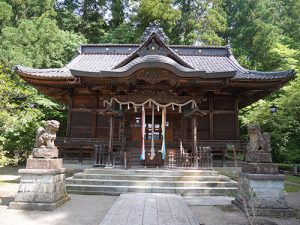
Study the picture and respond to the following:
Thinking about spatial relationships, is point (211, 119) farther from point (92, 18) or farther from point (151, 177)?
point (92, 18)

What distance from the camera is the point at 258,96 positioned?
14.1 meters

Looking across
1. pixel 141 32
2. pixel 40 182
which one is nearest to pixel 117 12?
pixel 141 32

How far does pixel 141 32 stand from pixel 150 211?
2266cm

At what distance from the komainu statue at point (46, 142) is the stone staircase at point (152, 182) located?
8.25 feet

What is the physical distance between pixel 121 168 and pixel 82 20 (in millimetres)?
24562

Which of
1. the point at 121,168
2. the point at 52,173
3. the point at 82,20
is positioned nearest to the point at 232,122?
the point at 121,168

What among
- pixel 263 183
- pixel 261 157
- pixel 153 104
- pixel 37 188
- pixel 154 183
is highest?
pixel 153 104

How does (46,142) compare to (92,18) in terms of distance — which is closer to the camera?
(46,142)

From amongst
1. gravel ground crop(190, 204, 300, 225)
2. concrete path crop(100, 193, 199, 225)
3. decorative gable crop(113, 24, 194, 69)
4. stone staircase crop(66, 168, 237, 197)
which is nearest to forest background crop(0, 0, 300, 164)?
stone staircase crop(66, 168, 237, 197)

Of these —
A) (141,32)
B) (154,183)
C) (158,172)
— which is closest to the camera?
(154,183)

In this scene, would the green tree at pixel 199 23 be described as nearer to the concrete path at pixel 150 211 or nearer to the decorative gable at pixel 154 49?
the decorative gable at pixel 154 49

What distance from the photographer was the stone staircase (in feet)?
28.2

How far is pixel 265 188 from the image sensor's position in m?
6.23

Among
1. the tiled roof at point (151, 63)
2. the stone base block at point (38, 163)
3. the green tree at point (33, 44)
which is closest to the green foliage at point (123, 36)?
the green tree at point (33, 44)
